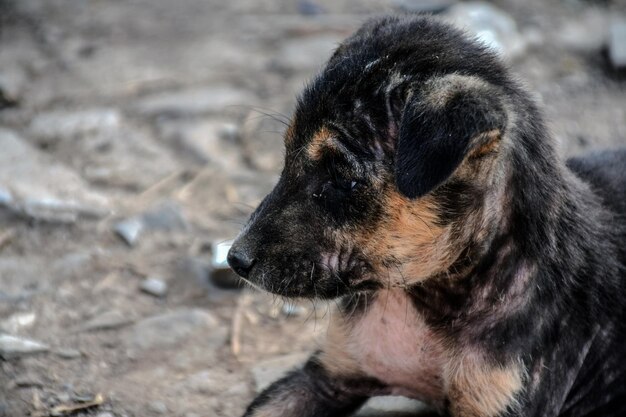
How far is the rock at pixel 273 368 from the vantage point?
620 centimetres

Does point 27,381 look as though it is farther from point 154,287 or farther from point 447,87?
point 447,87

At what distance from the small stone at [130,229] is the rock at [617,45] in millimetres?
5247

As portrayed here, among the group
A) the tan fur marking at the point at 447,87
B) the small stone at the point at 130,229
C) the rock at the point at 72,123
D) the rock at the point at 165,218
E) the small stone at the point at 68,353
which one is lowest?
the rock at the point at 72,123

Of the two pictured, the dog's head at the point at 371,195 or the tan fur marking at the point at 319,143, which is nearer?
the dog's head at the point at 371,195

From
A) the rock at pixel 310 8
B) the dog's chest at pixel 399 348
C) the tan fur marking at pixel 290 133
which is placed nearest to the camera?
the tan fur marking at pixel 290 133

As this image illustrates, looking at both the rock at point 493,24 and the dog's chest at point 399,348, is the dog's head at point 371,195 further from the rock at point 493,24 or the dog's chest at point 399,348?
the rock at point 493,24

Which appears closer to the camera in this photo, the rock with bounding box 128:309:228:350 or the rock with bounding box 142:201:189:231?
the rock with bounding box 128:309:228:350

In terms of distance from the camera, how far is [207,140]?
873 cm

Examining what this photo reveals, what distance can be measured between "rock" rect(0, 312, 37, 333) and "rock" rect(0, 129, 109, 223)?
1107mm

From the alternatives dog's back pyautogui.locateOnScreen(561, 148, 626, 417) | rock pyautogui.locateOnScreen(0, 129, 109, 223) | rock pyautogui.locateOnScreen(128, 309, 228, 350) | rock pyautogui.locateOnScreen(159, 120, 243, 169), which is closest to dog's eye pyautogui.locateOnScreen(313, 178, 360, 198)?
dog's back pyautogui.locateOnScreen(561, 148, 626, 417)

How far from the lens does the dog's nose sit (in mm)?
4934

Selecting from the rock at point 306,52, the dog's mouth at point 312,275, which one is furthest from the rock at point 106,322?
the rock at point 306,52

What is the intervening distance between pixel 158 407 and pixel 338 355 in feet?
3.62

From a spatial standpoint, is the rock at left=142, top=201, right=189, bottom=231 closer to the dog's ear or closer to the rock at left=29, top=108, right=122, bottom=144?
the rock at left=29, top=108, right=122, bottom=144
